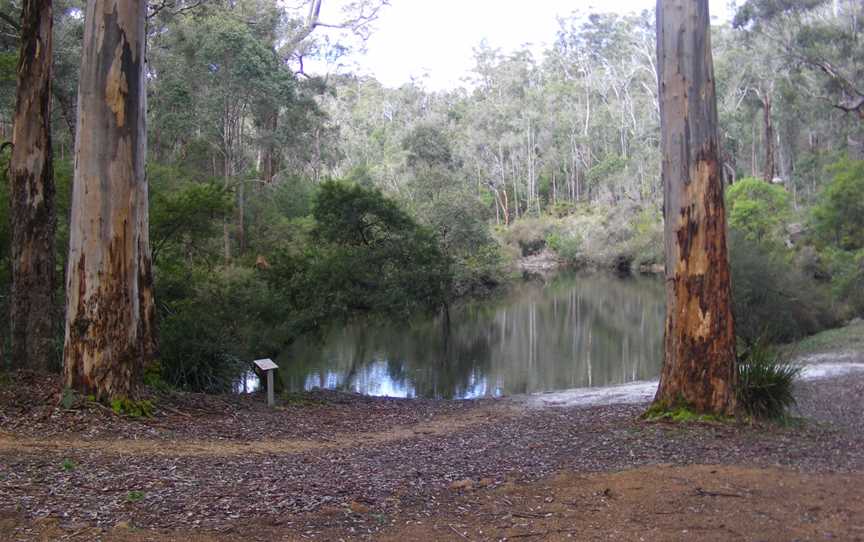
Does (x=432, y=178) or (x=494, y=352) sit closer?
(x=494, y=352)

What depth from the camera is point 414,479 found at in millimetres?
4770

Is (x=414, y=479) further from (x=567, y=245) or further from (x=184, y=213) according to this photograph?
(x=567, y=245)

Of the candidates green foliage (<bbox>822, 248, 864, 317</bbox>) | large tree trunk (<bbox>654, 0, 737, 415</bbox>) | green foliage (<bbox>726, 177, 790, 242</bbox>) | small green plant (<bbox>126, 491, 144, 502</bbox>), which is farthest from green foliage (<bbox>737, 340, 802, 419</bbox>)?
green foliage (<bbox>726, 177, 790, 242</bbox>)

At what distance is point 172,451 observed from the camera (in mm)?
5508

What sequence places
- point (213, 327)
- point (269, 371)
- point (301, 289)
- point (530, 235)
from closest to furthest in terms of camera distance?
point (269, 371)
point (213, 327)
point (301, 289)
point (530, 235)

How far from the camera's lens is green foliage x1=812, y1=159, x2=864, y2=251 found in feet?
69.4

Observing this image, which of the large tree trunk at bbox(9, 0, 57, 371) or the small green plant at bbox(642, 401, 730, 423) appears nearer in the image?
the small green plant at bbox(642, 401, 730, 423)

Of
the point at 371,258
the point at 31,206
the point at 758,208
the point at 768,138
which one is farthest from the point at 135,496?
the point at 768,138

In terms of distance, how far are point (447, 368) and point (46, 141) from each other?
37.3ft

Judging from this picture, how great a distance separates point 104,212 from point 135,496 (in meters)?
3.15

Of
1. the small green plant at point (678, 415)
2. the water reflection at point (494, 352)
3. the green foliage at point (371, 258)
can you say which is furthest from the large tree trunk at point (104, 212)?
the green foliage at point (371, 258)

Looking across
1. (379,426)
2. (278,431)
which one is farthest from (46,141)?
(379,426)

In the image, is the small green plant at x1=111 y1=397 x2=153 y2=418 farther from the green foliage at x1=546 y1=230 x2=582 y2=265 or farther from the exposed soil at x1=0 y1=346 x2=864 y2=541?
the green foliage at x1=546 y1=230 x2=582 y2=265

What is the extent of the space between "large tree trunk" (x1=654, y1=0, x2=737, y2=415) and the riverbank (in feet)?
1.59
